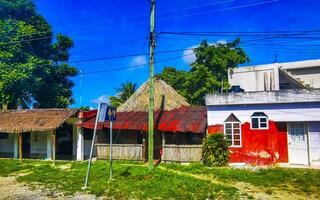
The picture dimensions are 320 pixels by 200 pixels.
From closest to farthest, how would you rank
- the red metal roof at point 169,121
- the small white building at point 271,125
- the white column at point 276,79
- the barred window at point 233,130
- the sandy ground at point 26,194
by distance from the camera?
the sandy ground at point 26,194 → the small white building at point 271,125 → the barred window at point 233,130 → the red metal roof at point 169,121 → the white column at point 276,79

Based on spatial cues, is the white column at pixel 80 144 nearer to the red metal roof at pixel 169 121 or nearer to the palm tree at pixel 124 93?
the red metal roof at pixel 169 121

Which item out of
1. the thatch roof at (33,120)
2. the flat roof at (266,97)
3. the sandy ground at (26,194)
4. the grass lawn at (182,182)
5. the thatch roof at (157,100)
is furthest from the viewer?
the thatch roof at (157,100)

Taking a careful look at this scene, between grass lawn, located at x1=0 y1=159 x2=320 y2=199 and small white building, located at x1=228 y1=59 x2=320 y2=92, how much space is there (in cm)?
1173

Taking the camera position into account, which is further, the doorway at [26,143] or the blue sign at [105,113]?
the doorway at [26,143]

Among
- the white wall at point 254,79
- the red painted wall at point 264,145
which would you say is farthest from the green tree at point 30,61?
the red painted wall at point 264,145

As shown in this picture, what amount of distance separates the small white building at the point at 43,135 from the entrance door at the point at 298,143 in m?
14.0

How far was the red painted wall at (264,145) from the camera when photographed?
16.5 m

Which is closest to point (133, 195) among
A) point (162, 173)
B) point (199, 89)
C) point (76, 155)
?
point (162, 173)

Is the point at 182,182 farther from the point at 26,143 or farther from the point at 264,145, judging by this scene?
the point at 26,143

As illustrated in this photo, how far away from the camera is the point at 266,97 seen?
16.6m

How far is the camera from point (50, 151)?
72.5 feet

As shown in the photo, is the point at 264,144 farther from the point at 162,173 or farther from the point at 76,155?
the point at 76,155

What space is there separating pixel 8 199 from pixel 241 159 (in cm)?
1202

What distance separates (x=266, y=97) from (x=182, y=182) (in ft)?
24.7
